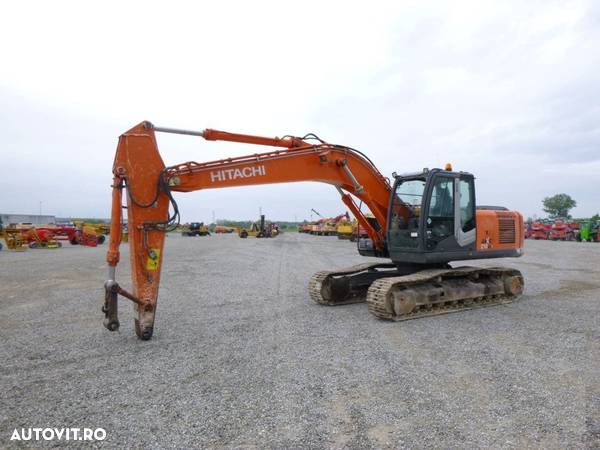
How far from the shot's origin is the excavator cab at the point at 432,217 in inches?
319

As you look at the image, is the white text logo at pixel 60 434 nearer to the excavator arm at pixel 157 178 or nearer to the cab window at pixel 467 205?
the excavator arm at pixel 157 178

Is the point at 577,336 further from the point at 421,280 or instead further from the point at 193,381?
the point at 193,381

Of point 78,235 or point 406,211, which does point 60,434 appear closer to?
point 406,211

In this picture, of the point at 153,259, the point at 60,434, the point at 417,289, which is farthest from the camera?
the point at 417,289

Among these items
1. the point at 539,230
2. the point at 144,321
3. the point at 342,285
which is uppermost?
the point at 539,230

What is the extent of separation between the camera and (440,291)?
316 inches

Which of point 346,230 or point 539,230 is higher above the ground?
point 539,230

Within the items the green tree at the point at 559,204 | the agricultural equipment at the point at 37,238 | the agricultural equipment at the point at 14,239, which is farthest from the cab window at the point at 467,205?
the green tree at the point at 559,204

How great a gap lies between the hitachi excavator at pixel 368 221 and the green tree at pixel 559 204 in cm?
10891

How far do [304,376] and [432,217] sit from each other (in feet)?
15.3

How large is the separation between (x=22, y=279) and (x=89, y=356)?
8.84 meters

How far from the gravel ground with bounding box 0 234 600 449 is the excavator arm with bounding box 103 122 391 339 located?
2.77 feet

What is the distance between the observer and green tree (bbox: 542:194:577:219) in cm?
10275

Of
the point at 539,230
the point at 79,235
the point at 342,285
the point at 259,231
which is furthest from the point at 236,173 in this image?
the point at 539,230
